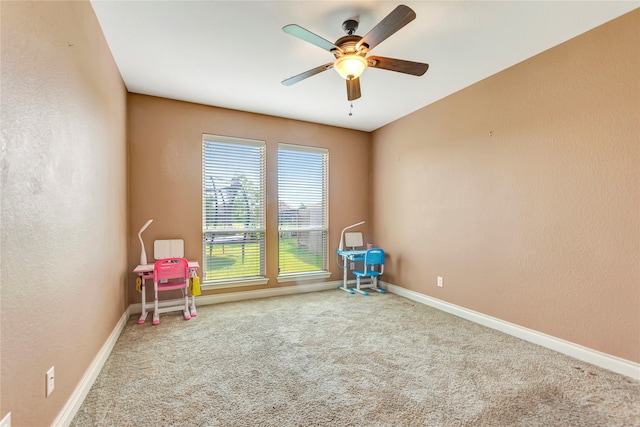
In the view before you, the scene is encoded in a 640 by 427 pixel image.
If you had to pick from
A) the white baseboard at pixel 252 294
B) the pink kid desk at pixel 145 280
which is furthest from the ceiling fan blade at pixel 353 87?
the white baseboard at pixel 252 294

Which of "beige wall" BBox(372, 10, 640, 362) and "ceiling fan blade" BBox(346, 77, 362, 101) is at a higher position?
"ceiling fan blade" BBox(346, 77, 362, 101)

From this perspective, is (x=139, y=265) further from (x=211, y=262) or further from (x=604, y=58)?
(x=604, y=58)

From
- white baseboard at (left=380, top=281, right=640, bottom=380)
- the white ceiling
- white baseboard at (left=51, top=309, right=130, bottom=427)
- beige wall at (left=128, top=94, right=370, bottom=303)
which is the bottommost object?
white baseboard at (left=380, top=281, right=640, bottom=380)

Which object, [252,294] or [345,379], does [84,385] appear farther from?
[252,294]

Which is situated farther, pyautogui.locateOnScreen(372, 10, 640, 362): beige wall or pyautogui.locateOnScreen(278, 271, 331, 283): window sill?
pyautogui.locateOnScreen(278, 271, 331, 283): window sill

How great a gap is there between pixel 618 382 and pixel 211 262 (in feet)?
14.0

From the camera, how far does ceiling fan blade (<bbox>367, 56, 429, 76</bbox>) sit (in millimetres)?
2248

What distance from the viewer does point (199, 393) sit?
1990 millimetres

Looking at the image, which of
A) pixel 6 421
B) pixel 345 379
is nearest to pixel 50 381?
pixel 6 421

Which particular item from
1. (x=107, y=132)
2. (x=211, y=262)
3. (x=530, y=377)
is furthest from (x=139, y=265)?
(x=530, y=377)

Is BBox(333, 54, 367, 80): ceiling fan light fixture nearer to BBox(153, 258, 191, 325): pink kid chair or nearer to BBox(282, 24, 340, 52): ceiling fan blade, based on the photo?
BBox(282, 24, 340, 52): ceiling fan blade

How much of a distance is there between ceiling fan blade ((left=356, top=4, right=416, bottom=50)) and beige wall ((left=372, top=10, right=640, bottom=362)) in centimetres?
123

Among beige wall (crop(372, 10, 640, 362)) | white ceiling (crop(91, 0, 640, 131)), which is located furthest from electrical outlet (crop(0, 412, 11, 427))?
beige wall (crop(372, 10, 640, 362))

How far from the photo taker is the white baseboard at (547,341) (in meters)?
2.21
